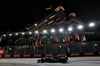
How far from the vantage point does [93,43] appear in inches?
699

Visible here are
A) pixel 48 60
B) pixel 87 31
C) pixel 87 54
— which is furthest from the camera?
pixel 87 31

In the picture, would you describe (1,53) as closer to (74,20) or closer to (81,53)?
(81,53)

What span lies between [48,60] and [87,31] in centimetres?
3683

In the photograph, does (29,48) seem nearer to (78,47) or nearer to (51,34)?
(78,47)

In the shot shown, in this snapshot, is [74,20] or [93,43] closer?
[93,43]

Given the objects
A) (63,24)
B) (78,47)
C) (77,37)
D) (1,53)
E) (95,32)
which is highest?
(63,24)

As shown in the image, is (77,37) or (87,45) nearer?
(87,45)

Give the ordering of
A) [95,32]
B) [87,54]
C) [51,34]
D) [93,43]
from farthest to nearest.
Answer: [51,34] < [95,32] < [93,43] < [87,54]

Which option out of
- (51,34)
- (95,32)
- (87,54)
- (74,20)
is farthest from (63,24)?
(87,54)

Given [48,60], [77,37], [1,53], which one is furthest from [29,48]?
[77,37]

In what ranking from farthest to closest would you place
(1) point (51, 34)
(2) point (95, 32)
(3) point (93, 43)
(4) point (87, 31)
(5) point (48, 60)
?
(1) point (51, 34)
(4) point (87, 31)
(2) point (95, 32)
(3) point (93, 43)
(5) point (48, 60)

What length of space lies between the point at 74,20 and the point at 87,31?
11.0 metres

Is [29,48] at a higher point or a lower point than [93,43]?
lower

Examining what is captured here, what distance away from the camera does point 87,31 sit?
3866 cm
